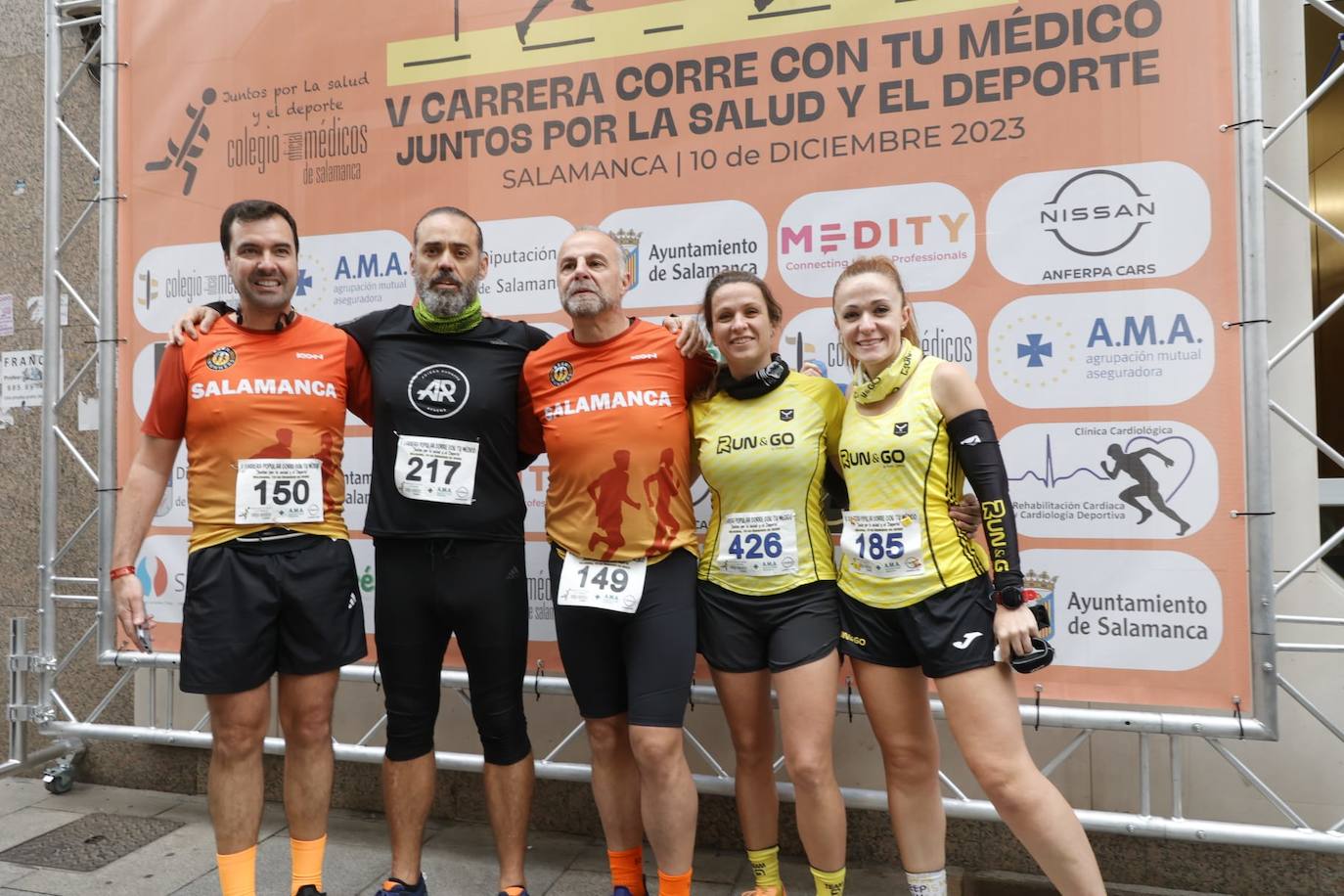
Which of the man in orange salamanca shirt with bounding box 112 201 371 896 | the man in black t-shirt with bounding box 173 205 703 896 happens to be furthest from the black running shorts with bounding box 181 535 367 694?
the man in black t-shirt with bounding box 173 205 703 896

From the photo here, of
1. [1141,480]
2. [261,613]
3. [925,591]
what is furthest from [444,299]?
[1141,480]

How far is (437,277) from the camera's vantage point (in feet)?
8.77

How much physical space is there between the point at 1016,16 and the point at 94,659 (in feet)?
14.9

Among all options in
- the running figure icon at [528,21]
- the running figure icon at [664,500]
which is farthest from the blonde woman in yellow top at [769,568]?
the running figure icon at [528,21]

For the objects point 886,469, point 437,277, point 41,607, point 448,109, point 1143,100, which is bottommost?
point 41,607

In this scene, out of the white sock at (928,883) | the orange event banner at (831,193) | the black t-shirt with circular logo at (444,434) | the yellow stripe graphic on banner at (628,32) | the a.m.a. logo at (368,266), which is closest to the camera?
the white sock at (928,883)

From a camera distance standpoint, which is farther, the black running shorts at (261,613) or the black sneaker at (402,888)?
the black sneaker at (402,888)

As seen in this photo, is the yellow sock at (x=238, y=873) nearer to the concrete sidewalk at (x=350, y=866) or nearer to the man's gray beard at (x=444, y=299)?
the concrete sidewalk at (x=350, y=866)

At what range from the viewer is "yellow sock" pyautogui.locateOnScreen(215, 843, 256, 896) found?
2570 millimetres

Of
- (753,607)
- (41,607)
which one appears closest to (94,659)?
(41,607)

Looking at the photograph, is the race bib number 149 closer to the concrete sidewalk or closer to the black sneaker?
the black sneaker

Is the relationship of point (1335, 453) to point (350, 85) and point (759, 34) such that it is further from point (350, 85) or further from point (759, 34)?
point (350, 85)

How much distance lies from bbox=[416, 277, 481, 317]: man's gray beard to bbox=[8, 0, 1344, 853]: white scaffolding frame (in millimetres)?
1369

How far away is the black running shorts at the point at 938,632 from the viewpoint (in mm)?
2211
